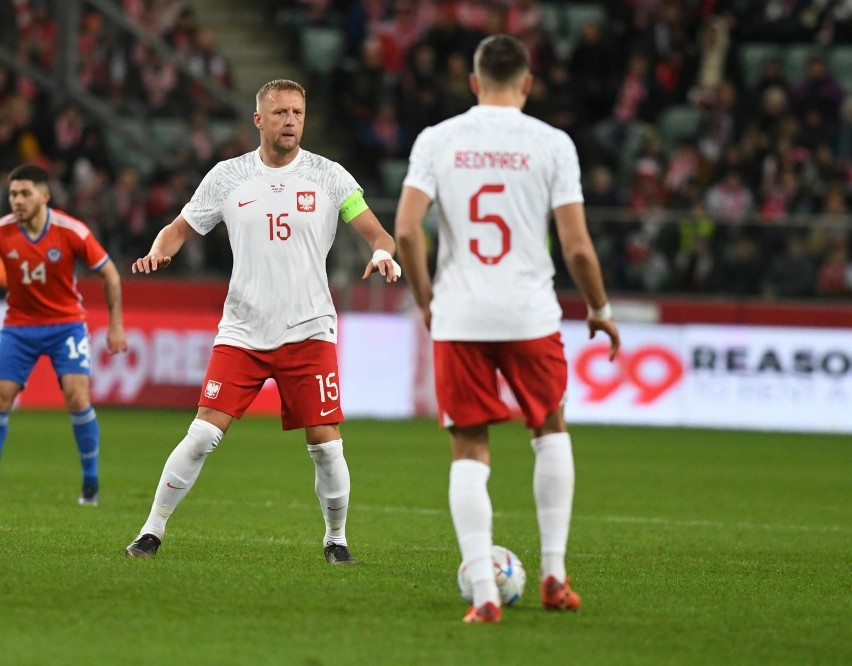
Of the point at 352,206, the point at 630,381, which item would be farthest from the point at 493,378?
the point at 630,381

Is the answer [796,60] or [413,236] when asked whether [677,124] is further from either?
[413,236]

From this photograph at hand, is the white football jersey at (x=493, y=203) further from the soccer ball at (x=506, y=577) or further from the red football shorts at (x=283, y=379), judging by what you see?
the red football shorts at (x=283, y=379)

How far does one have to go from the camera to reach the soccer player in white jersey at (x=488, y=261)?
628 cm

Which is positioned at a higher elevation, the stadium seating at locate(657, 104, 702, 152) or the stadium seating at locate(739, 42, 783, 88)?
the stadium seating at locate(739, 42, 783, 88)

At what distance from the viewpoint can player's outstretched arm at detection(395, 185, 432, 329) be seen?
6.16 m

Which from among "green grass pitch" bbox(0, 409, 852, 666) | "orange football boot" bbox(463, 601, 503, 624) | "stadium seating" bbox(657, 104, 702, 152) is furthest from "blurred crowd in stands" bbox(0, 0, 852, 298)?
"orange football boot" bbox(463, 601, 503, 624)

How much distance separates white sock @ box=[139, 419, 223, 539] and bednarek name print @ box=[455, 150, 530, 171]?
2.34 m

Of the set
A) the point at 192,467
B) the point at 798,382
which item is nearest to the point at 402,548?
the point at 192,467

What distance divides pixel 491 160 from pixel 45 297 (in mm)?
5495

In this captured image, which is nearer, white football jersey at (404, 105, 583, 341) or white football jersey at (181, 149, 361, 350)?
white football jersey at (404, 105, 583, 341)

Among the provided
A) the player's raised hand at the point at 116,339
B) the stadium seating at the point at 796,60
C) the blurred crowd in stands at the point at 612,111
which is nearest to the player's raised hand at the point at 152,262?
the player's raised hand at the point at 116,339

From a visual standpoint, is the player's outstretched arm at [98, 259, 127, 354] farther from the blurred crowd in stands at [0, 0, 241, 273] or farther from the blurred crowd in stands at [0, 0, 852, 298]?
the blurred crowd in stands at [0, 0, 852, 298]

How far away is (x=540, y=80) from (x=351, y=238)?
14.1 feet

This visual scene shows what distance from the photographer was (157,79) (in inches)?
905
